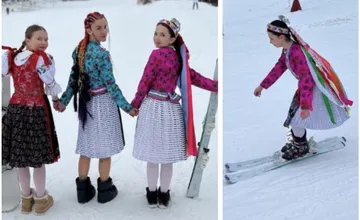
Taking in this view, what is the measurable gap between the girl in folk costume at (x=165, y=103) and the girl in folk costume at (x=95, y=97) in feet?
0.34

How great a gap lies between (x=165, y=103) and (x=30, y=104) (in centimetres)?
62

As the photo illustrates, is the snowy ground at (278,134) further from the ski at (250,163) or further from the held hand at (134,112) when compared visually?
the held hand at (134,112)

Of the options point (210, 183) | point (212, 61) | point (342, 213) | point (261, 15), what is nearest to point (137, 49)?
point (212, 61)

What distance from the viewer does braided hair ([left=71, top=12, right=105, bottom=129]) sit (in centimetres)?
218

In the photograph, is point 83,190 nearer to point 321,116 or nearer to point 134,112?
point 134,112

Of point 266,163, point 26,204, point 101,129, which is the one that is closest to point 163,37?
point 101,129

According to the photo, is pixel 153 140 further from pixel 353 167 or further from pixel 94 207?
pixel 353 167

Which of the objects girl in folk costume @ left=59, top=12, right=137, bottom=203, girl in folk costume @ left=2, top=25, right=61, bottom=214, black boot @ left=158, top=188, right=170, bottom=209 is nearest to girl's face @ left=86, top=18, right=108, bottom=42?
girl in folk costume @ left=59, top=12, right=137, bottom=203

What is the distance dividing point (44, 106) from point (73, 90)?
0.58ft

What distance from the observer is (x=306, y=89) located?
234 centimetres

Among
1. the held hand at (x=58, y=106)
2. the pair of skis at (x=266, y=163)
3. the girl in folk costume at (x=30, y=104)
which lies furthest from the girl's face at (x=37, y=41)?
the pair of skis at (x=266, y=163)

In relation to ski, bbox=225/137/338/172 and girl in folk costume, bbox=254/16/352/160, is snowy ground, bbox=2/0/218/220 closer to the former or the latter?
ski, bbox=225/137/338/172

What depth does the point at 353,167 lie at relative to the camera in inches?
94.9

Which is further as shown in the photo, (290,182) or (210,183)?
(210,183)
